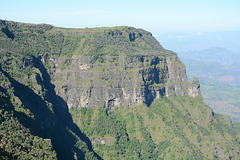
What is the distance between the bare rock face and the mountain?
539 mm

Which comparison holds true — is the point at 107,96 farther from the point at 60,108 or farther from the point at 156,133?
the point at 156,133

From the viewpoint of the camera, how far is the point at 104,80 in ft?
550

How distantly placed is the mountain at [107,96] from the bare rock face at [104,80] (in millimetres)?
539

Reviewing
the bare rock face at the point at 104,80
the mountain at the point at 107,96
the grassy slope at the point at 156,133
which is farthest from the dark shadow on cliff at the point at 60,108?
the grassy slope at the point at 156,133

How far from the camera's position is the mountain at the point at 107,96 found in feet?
472

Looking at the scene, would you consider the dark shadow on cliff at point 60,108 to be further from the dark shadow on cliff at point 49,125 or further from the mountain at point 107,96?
the mountain at point 107,96

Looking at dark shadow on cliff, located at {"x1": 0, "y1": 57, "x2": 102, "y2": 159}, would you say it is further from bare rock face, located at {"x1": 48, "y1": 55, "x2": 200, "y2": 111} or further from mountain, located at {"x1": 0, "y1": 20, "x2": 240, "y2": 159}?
bare rock face, located at {"x1": 48, "y1": 55, "x2": 200, "y2": 111}

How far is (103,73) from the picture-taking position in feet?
547

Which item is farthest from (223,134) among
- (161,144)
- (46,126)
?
(46,126)

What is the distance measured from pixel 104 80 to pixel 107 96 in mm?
9214

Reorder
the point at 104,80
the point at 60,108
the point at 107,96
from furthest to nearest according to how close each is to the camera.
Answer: the point at 60,108, the point at 104,80, the point at 107,96

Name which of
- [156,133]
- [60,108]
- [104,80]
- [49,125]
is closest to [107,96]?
[104,80]

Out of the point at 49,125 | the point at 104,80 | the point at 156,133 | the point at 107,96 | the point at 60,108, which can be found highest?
the point at 104,80

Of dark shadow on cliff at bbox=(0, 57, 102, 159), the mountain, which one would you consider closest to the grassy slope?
the mountain
